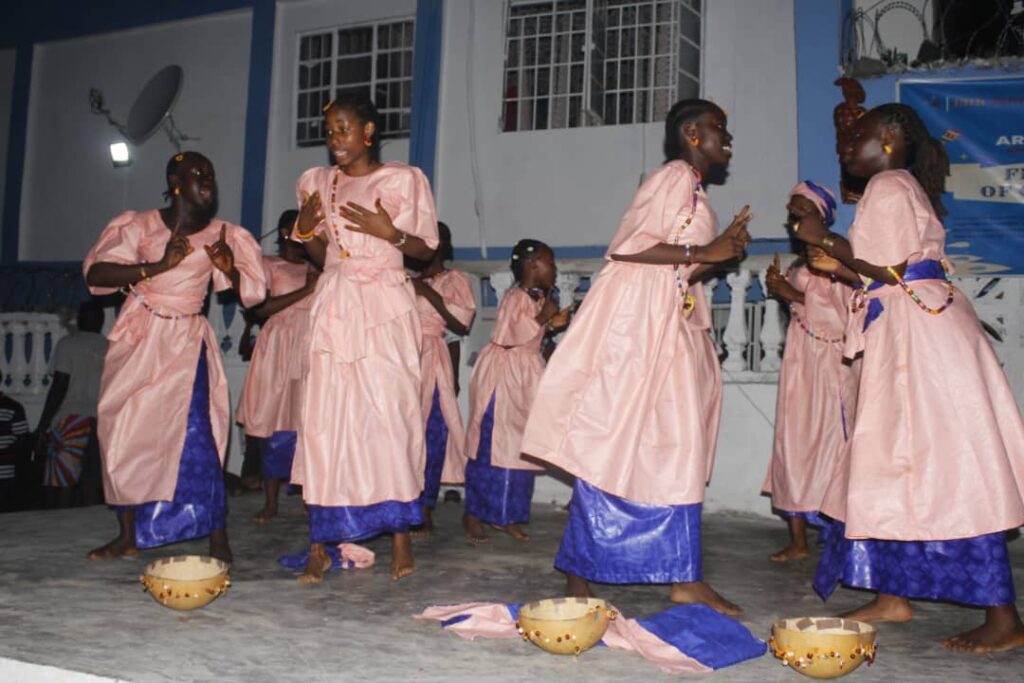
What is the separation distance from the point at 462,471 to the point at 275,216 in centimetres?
608

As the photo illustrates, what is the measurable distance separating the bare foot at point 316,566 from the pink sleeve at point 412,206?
1.46m

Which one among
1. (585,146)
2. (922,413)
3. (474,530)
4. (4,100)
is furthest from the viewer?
(4,100)

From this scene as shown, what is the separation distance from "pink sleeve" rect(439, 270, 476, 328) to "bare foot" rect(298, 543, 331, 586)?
76.3 inches

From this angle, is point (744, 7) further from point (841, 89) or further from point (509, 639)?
point (509, 639)

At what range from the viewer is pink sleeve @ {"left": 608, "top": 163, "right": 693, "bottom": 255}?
3912 millimetres

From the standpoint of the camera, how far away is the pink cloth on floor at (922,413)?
3.48 metres

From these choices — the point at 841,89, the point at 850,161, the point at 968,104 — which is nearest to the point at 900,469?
the point at 850,161

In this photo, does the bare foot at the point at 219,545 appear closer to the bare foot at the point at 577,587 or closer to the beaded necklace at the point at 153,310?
the beaded necklace at the point at 153,310

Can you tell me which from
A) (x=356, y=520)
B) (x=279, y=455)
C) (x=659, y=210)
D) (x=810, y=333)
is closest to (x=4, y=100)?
(x=279, y=455)

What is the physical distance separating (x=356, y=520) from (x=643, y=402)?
1.47 metres

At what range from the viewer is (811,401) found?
17.9 ft

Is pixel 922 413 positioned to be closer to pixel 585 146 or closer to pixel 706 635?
pixel 706 635

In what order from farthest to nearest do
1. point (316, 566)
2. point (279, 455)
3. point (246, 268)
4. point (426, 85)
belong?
point (426, 85)
point (279, 455)
point (246, 268)
point (316, 566)

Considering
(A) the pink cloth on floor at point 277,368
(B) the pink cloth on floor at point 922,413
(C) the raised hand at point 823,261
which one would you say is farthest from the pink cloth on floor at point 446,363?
(B) the pink cloth on floor at point 922,413
